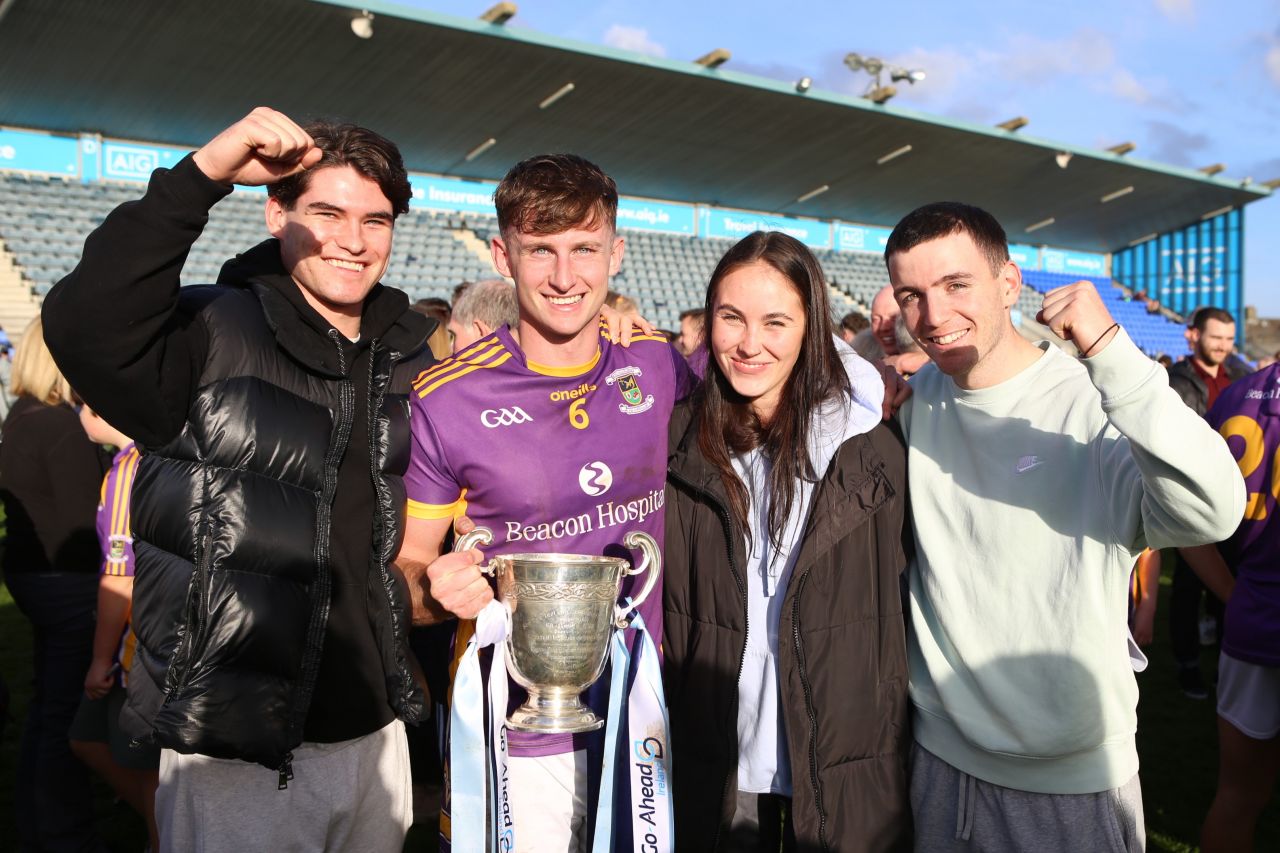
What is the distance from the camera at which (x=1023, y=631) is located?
2123mm

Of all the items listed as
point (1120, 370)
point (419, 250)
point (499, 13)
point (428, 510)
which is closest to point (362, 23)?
point (499, 13)

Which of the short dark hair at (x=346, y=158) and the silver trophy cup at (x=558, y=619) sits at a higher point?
the short dark hair at (x=346, y=158)

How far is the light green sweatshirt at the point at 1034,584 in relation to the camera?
207 cm

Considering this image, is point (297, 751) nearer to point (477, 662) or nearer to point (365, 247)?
point (477, 662)

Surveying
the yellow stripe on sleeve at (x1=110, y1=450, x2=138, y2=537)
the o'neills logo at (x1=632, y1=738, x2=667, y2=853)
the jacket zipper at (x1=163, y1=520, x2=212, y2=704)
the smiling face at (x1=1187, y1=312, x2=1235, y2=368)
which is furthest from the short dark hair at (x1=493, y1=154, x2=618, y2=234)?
the smiling face at (x1=1187, y1=312, x2=1235, y2=368)

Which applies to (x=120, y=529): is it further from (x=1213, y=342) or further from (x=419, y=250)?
(x=419, y=250)

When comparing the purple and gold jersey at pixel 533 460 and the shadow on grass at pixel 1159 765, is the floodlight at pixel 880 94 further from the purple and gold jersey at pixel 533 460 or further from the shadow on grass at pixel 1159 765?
the purple and gold jersey at pixel 533 460

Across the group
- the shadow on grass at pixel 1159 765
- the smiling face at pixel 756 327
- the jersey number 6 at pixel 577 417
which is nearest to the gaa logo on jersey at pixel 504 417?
the jersey number 6 at pixel 577 417

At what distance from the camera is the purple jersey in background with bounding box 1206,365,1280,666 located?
3031 millimetres

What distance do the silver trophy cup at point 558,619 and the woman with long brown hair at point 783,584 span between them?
0.87 ft

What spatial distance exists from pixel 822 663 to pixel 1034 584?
52 centimetres

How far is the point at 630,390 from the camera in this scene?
2.44 metres

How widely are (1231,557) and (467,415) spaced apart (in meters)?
2.96

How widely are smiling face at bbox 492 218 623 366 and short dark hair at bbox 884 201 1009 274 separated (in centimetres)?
71
